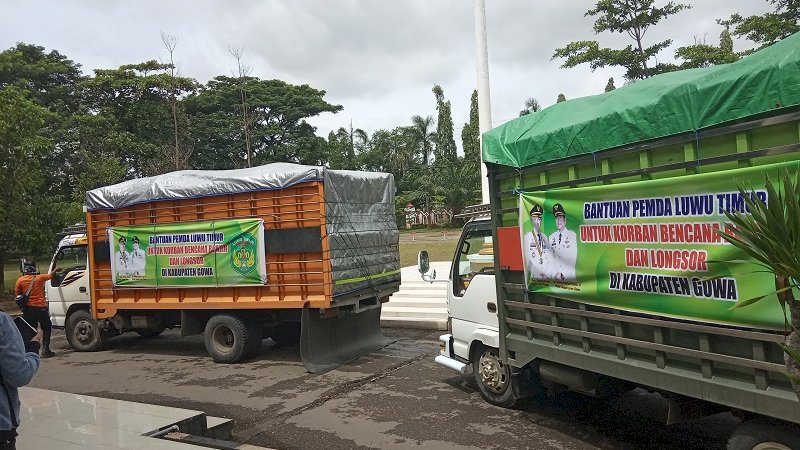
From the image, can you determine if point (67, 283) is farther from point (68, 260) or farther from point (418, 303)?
point (418, 303)

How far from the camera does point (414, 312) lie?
38.1 feet

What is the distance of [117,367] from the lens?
29.8 ft

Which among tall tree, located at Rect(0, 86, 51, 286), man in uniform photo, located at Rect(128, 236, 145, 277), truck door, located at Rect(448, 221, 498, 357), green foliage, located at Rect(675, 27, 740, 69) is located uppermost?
green foliage, located at Rect(675, 27, 740, 69)

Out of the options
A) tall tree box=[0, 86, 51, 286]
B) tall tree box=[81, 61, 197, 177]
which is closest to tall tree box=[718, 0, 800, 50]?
tall tree box=[0, 86, 51, 286]

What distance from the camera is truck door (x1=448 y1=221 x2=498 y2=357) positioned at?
19.9ft

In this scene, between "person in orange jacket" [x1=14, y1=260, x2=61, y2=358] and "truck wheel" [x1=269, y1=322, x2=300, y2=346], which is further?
"truck wheel" [x1=269, y1=322, x2=300, y2=346]

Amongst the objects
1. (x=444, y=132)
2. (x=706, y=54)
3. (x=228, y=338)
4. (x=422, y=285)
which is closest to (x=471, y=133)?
(x=444, y=132)

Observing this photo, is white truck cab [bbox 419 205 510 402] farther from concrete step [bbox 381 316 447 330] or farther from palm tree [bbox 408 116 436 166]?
palm tree [bbox 408 116 436 166]

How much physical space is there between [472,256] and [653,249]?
2854mm

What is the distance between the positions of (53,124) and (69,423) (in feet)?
117

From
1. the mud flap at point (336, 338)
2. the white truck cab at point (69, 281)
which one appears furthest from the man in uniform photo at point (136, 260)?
the mud flap at point (336, 338)

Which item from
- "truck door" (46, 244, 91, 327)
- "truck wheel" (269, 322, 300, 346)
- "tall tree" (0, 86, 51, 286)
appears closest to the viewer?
"truck wheel" (269, 322, 300, 346)

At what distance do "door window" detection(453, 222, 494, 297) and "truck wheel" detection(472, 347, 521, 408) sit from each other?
807 mm

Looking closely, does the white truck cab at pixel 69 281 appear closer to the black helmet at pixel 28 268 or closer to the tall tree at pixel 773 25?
the black helmet at pixel 28 268
